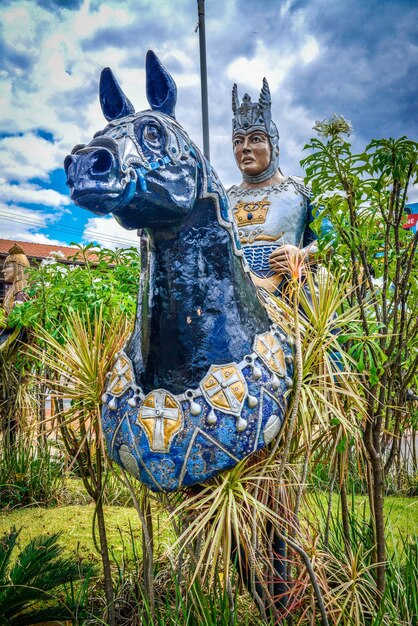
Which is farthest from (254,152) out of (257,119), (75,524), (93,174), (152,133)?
(75,524)

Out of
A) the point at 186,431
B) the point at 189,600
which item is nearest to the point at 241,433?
the point at 186,431

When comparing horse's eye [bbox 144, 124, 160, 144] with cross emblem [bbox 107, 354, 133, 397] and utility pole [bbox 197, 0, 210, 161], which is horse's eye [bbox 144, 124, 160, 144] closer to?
cross emblem [bbox 107, 354, 133, 397]

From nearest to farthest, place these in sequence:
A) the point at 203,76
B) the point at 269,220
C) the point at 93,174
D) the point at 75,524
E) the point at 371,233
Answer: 1. the point at 93,174
2. the point at 371,233
3. the point at 269,220
4. the point at 75,524
5. the point at 203,76

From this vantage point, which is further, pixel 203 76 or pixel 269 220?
pixel 203 76

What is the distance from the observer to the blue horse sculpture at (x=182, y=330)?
1402 mm

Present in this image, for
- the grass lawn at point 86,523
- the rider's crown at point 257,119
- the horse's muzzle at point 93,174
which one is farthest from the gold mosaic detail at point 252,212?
the grass lawn at point 86,523

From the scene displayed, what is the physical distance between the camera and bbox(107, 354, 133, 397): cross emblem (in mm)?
1569

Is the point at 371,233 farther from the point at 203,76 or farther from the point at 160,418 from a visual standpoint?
the point at 203,76

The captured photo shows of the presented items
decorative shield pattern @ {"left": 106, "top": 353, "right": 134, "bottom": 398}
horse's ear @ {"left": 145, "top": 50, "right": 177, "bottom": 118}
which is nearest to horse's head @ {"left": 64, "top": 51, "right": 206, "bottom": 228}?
horse's ear @ {"left": 145, "top": 50, "right": 177, "bottom": 118}

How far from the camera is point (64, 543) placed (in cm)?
353

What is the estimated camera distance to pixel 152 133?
1394 mm

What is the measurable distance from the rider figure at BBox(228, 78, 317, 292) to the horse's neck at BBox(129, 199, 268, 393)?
2.19ft

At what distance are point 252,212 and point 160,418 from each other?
51.1 inches

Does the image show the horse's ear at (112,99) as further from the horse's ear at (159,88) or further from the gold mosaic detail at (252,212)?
the gold mosaic detail at (252,212)
